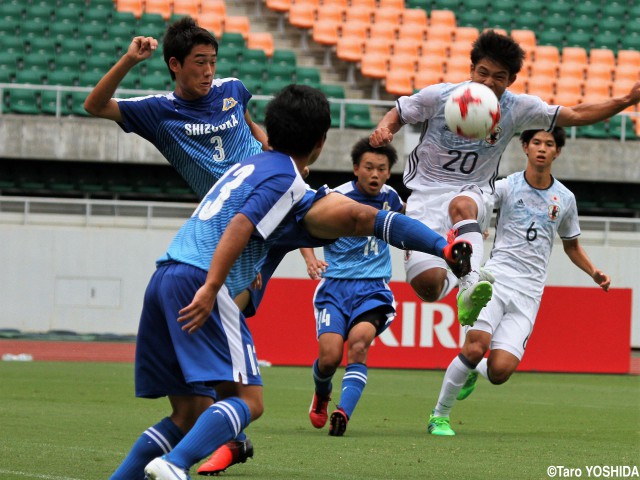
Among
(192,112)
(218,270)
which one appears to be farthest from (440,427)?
(218,270)

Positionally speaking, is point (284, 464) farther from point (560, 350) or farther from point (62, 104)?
point (62, 104)

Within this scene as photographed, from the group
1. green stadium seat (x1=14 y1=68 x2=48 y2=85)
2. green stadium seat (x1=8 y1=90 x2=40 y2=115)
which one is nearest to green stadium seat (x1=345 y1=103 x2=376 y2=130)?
green stadium seat (x1=8 y1=90 x2=40 y2=115)

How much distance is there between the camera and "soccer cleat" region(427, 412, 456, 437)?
27.7 feet

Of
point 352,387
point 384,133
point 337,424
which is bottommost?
point 337,424

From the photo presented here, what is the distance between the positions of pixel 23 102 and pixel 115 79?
1478 cm

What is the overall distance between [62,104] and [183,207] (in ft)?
11.7

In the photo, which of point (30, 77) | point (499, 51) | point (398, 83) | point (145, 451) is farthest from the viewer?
point (398, 83)

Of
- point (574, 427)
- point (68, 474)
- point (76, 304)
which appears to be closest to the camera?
point (68, 474)

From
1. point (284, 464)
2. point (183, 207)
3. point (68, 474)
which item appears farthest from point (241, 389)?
point (183, 207)

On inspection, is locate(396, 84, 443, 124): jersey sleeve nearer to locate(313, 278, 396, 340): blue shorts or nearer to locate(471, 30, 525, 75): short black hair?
locate(471, 30, 525, 75): short black hair

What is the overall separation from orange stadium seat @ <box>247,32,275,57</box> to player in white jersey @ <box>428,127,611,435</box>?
1448cm

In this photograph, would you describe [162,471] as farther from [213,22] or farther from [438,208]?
[213,22]

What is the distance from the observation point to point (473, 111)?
7.18 metres

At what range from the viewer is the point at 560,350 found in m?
16.3
